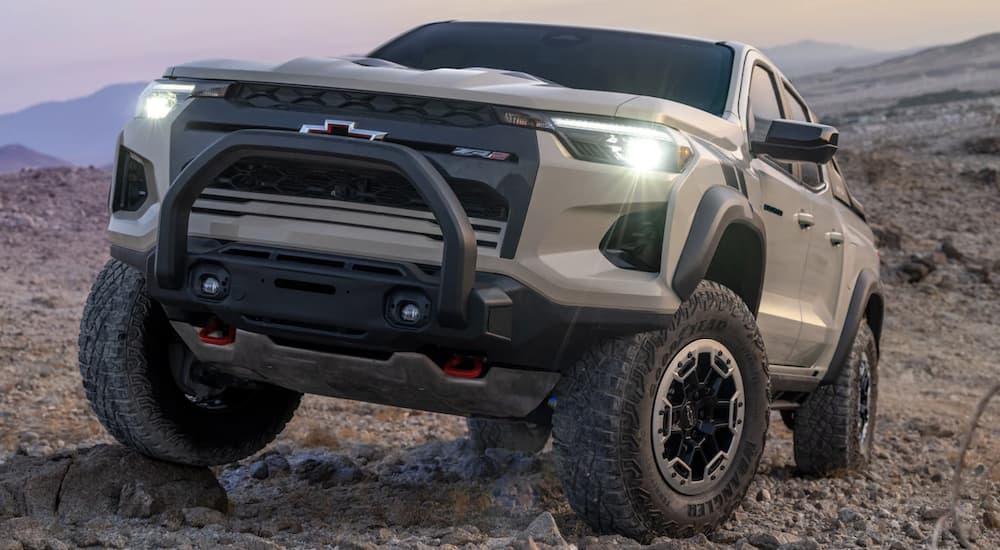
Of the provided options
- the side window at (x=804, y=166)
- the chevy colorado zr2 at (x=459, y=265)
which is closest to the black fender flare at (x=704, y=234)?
the chevy colorado zr2 at (x=459, y=265)

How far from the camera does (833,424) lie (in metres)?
6.23

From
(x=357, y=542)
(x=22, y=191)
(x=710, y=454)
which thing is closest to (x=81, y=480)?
(x=357, y=542)

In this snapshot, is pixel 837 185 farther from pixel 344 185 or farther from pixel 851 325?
pixel 344 185

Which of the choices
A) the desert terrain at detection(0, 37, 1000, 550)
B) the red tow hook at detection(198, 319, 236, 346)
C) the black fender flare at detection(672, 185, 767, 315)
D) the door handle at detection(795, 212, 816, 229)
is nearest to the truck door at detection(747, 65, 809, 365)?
the door handle at detection(795, 212, 816, 229)

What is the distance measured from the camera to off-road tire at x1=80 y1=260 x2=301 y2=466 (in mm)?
4387

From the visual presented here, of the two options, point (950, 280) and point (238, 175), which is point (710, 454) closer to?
point (238, 175)

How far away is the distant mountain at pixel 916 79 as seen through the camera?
65.2m

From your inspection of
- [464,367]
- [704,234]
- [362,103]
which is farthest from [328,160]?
[704,234]

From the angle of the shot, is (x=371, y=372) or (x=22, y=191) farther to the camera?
(x=22, y=191)

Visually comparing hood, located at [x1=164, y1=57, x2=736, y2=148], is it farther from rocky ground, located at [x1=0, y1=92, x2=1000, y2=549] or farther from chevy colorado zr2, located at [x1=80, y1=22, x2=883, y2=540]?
rocky ground, located at [x1=0, y1=92, x2=1000, y2=549]

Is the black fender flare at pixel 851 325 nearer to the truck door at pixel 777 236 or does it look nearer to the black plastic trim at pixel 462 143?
the truck door at pixel 777 236

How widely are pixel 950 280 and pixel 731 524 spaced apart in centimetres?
1298

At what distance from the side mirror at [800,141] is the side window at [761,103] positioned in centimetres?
12

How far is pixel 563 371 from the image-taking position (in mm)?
3994
